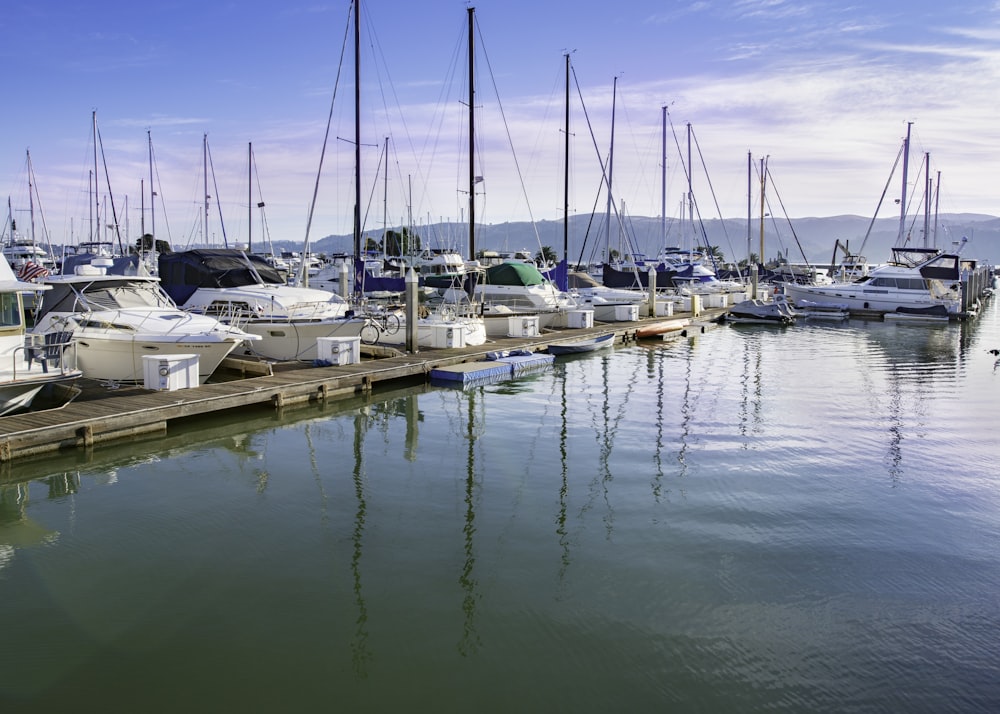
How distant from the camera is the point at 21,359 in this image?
13070mm

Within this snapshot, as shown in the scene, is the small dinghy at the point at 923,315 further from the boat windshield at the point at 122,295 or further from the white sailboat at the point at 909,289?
the boat windshield at the point at 122,295

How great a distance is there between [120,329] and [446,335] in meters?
8.94

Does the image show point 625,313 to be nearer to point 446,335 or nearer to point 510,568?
point 446,335

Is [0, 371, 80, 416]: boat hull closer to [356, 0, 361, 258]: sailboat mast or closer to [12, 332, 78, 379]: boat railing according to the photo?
[12, 332, 78, 379]: boat railing

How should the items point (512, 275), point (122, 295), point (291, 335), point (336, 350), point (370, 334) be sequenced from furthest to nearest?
point (512, 275) → point (370, 334) → point (291, 335) → point (336, 350) → point (122, 295)

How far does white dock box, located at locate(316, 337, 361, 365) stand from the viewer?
18.9 meters

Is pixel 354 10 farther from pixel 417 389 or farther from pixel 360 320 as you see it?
pixel 417 389

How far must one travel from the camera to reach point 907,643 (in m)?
6.49

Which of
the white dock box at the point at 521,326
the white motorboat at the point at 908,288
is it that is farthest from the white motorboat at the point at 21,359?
the white motorboat at the point at 908,288

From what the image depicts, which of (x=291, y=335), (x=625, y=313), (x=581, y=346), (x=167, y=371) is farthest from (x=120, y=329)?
(x=625, y=313)

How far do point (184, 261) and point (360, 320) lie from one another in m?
6.45

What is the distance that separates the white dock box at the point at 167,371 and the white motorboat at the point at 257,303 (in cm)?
368

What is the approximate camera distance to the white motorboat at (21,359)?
12594 millimetres

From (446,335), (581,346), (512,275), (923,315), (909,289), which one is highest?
(512,275)
